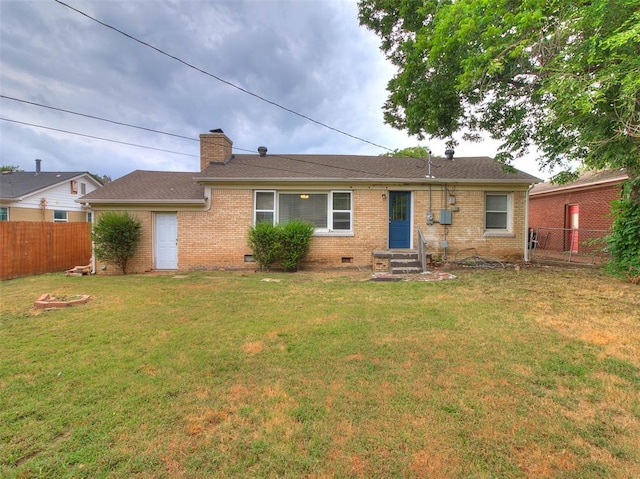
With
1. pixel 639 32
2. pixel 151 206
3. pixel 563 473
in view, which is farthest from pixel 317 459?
pixel 151 206

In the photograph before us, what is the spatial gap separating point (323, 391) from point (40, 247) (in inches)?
517

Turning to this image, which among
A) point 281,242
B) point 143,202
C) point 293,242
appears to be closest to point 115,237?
point 143,202

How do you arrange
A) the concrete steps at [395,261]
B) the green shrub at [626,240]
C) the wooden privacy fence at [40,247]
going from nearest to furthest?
1. the green shrub at [626,240]
2. the concrete steps at [395,261]
3. the wooden privacy fence at [40,247]

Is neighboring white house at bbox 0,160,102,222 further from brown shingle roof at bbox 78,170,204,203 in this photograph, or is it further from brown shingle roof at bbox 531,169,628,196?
brown shingle roof at bbox 531,169,628,196

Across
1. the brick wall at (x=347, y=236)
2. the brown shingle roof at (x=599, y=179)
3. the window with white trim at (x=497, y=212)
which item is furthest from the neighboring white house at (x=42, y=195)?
the brown shingle roof at (x=599, y=179)

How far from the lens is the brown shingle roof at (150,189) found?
1021 cm

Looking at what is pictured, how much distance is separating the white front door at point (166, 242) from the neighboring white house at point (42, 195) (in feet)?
32.7

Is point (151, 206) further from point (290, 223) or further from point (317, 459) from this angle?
point (317, 459)

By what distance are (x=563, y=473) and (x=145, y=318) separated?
5.63 meters

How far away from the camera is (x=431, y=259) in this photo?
34.6ft

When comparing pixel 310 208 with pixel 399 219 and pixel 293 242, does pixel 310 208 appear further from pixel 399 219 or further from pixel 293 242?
pixel 399 219

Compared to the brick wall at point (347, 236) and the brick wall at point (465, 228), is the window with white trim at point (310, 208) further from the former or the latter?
the brick wall at point (465, 228)

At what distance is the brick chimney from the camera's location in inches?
461

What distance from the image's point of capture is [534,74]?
7164 millimetres
